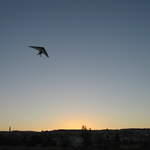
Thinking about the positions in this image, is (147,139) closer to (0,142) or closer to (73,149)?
(73,149)

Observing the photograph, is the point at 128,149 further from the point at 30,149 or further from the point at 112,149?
the point at 30,149

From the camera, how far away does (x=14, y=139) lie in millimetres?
47594

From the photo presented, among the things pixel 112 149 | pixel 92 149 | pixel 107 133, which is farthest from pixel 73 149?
pixel 107 133

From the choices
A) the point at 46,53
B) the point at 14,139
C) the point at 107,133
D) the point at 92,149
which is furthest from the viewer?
the point at 107,133

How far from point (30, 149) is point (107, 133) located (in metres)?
19.6

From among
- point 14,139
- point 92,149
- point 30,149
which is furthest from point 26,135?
point 92,149

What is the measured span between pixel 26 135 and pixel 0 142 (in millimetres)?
5598

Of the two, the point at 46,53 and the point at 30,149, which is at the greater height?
the point at 46,53

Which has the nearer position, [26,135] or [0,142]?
[0,142]

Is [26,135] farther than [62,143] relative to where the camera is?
Yes

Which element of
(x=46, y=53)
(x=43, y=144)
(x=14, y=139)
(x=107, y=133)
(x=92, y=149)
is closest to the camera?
(x=46, y=53)

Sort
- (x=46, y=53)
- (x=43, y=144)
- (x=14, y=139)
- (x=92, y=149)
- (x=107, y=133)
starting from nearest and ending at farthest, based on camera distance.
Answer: (x=46, y=53)
(x=92, y=149)
(x=43, y=144)
(x=14, y=139)
(x=107, y=133)

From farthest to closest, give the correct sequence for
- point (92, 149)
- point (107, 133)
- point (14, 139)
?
point (107, 133) < point (14, 139) < point (92, 149)

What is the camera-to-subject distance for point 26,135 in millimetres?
50625
